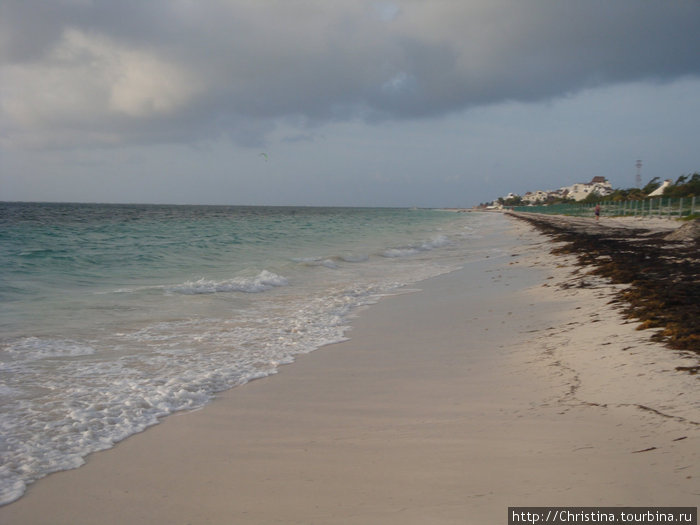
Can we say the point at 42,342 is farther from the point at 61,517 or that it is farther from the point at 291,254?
the point at 291,254

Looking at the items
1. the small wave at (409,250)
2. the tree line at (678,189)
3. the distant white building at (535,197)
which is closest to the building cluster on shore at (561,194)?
the distant white building at (535,197)

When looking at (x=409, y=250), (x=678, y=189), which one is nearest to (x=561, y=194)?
(x=678, y=189)

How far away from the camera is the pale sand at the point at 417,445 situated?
8.55ft

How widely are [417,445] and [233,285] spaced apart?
8.93 m

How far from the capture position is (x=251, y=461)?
324cm

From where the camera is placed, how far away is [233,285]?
38.2 ft

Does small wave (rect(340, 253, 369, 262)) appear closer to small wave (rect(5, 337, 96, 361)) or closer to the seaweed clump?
the seaweed clump

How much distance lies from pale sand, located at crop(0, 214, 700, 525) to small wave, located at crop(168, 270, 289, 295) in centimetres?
600

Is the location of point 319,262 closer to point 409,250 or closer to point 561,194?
point 409,250

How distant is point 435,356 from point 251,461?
113 inches

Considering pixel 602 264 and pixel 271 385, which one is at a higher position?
pixel 602 264

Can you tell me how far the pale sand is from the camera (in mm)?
→ 2605

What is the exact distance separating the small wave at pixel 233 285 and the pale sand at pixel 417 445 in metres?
6.00

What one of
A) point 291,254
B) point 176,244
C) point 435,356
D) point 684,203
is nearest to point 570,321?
point 435,356
